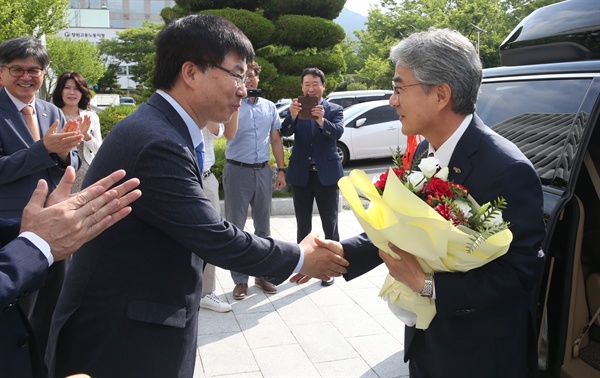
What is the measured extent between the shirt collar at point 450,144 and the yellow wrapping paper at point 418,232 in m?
0.40

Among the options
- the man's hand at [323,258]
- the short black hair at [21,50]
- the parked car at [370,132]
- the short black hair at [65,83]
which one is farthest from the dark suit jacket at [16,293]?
the parked car at [370,132]

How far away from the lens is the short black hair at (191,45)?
6.51ft

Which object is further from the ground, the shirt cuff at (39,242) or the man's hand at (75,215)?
the man's hand at (75,215)

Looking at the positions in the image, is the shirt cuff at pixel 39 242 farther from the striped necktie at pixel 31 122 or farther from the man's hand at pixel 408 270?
the striped necktie at pixel 31 122

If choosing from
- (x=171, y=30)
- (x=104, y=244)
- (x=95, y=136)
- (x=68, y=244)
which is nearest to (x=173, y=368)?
(x=104, y=244)

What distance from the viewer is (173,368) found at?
1903 millimetres

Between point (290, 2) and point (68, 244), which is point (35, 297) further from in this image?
point (290, 2)

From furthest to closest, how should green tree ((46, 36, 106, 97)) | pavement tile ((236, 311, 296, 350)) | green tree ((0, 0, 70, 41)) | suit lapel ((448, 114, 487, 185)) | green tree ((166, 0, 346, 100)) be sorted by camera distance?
green tree ((46, 36, 106, 97)), green tree ((0, 0, 70, 41)), green tree ((166, 0, 346, 100)), pavement tile ((236, 311, 296, 350)), suit lapel ((448, 114, 487, 185))

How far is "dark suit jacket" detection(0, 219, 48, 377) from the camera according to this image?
4.71ft

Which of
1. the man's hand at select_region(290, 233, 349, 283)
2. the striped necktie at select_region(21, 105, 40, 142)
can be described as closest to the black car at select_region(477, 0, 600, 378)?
the man's hand at select_region(290, 233, 349, 283)

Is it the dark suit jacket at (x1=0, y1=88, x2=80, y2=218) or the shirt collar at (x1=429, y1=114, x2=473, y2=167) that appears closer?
the shirt collar at (x1=429, y1=114, x2=473, y2=167)

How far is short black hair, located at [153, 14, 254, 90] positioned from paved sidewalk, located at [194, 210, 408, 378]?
2.27m

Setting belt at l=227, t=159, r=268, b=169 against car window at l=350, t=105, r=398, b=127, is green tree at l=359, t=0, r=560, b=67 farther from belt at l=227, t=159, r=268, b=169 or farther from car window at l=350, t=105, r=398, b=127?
belt at l=227, t=159, r=268, b=169

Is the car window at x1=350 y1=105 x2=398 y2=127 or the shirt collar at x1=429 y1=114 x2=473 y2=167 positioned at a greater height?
the shirt collar at x1=429 y1=114 x2=473 y2=167
